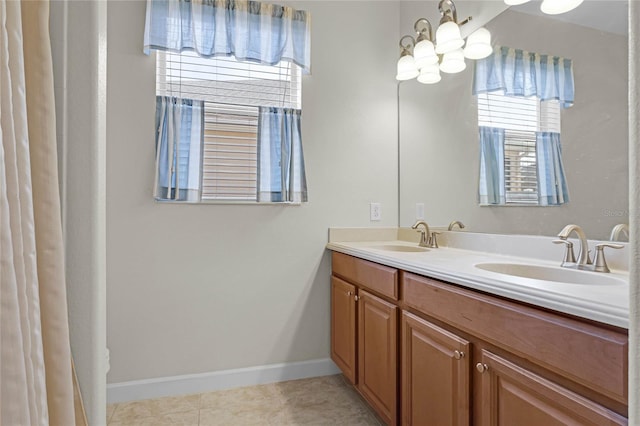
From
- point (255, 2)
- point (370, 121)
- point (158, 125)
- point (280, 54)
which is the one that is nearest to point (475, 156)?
point (370, 121)

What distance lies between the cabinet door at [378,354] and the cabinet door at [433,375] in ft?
A: 0.25

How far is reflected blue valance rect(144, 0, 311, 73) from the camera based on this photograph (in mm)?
2006

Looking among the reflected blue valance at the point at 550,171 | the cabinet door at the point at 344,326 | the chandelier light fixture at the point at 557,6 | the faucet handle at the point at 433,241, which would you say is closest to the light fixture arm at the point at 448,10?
the chandelier light fixture at the point at 557,6

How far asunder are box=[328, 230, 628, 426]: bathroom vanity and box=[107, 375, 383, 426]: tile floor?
0.61ft

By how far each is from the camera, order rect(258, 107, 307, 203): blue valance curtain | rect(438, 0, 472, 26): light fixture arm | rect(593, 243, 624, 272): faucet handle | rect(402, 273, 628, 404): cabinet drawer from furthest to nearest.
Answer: rect(258, 107, 307, 203): blue valance curtain, rect(438, 0, 472, 26): light fixture arm, rect(593, 243, 624, 272): faucet handle, rect(402, 273, 628, 404): cabinet drawer

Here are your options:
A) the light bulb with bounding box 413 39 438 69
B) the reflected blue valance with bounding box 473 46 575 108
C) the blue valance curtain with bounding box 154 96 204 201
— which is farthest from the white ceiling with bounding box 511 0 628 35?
the blue valance curtain with bounding box 154 96 204 201

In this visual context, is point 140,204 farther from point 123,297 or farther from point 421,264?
point 421,264

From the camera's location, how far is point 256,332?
2.23m

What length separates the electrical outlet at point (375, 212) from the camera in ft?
8.07

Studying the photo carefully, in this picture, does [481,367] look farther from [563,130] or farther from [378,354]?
[563,130]

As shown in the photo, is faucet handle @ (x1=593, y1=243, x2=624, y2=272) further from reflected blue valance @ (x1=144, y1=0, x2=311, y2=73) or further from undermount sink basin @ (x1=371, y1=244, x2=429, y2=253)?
reflected blue valance @ (x1=144, y1=0, x2=311, y2=73)

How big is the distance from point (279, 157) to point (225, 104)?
44cm

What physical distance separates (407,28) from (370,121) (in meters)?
0.67

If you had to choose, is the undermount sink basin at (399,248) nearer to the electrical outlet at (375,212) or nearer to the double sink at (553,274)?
the electrical outlet at (375,212)
